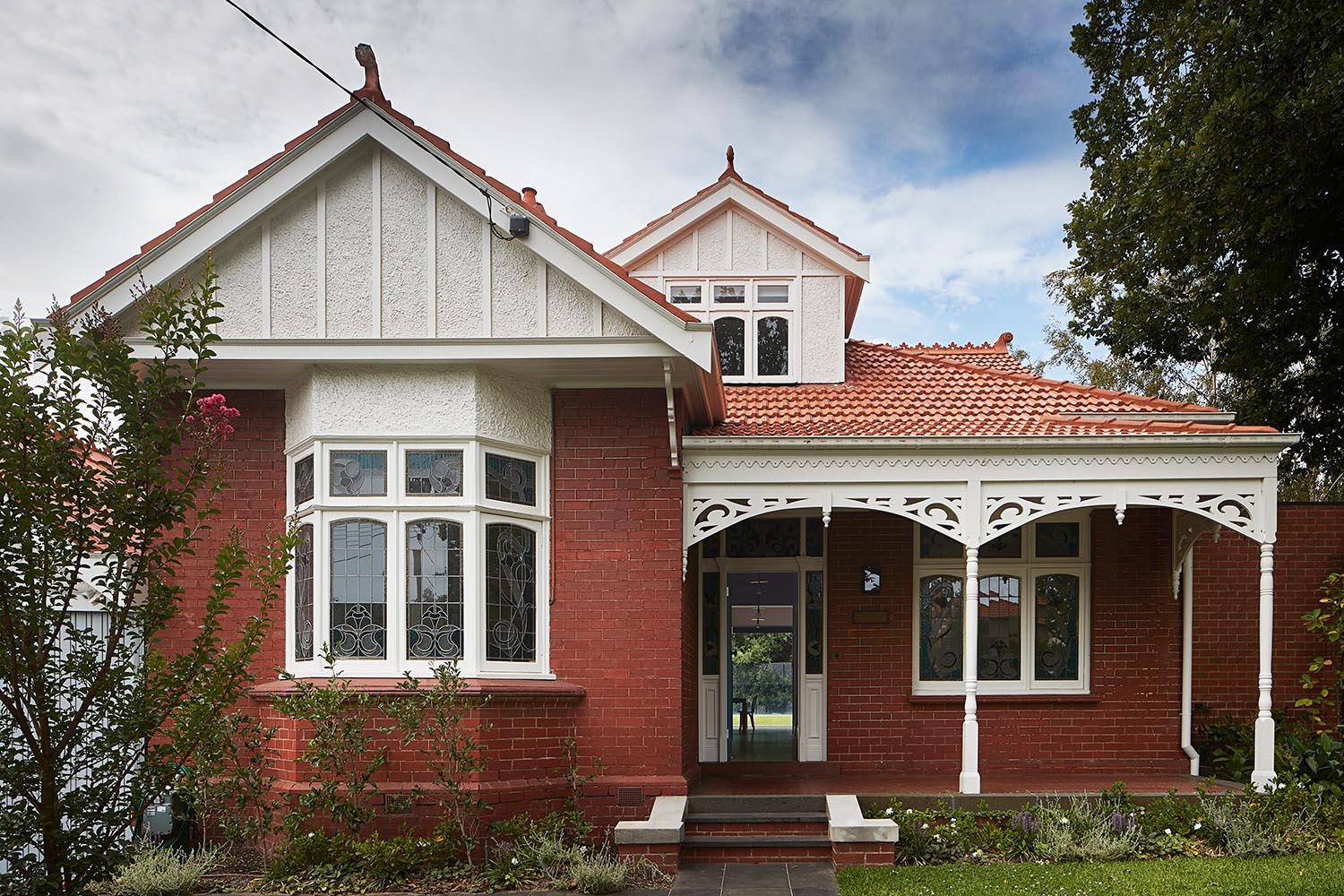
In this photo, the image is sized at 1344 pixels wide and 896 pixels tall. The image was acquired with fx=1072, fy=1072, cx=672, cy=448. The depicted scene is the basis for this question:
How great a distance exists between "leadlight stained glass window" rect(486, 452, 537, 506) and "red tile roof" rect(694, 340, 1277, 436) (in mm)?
1643

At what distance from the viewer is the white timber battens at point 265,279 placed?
871 cm

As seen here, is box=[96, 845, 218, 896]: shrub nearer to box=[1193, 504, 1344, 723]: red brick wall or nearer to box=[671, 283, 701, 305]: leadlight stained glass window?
box=[671, 283, 701, 305]: leadlight stained glass window

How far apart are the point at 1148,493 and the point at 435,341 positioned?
6529 mm

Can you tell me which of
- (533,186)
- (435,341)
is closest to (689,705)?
(435,341)

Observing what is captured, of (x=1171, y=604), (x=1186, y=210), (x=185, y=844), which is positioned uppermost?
(x=1186, y=210)

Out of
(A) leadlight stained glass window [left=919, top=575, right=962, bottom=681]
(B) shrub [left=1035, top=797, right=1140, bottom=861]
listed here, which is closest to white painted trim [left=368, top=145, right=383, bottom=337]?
(A) leadlight stained glass window [left=919, top=575, right=962, bottom=681]

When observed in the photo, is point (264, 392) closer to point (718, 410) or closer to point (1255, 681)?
point (718, 410)

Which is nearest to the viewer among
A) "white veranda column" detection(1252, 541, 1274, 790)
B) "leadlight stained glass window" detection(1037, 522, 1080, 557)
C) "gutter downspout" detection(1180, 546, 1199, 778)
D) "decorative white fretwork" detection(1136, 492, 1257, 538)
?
"white veranda column" detection(1252, 541, 1274, 790)

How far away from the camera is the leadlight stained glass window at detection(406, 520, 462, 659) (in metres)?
8.87

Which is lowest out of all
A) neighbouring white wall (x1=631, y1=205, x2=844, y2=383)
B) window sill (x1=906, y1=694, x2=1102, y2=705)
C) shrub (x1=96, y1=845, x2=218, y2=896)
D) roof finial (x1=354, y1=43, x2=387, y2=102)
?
shrub (x1=96, y1=845, x2=218, y2=896)

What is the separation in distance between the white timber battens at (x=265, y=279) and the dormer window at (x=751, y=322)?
17.5 ft

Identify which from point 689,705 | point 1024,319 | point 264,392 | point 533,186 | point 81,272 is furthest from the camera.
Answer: point 1024,319

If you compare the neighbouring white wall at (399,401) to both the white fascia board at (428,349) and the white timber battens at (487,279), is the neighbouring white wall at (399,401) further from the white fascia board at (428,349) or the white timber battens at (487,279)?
the white timber battens at (487,279)

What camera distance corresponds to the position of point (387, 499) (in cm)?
889
